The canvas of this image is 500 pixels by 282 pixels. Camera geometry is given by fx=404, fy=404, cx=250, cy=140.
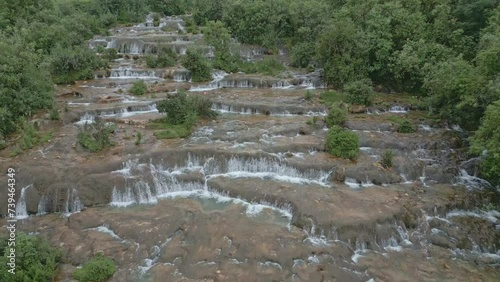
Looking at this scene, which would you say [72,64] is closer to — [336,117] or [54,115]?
[54,115]

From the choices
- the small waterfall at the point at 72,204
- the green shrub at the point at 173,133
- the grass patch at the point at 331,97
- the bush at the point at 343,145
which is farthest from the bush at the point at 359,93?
the small waterfall at the point at 72,204

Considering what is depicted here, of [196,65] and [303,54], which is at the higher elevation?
[303,54]

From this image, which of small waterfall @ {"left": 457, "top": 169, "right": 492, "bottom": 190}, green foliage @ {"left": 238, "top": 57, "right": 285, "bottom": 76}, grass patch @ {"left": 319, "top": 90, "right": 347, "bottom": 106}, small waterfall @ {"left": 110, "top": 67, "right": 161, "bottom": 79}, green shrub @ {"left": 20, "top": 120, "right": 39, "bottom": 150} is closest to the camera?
small waterfall @ {"left": 457, "top": 169, "right": 492, "bottom": 190}

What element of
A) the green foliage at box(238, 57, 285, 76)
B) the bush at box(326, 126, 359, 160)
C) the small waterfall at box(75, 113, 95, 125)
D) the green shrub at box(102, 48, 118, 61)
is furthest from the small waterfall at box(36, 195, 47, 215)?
the green shrub at box(102, 48, 118, 61)

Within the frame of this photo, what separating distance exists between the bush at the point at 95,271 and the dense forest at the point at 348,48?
983cm

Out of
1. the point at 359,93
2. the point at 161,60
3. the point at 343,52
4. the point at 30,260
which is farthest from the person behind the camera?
the point at 161,60

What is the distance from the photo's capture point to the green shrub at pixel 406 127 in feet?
66.8

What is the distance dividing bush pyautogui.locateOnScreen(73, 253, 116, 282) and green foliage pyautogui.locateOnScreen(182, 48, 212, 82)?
1841 centimetres

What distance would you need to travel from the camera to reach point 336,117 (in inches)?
809

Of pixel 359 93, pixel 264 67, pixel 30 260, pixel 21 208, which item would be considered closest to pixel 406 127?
pixel 359 93

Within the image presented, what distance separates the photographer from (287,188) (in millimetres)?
15727

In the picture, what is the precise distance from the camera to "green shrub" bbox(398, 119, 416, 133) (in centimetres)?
2038

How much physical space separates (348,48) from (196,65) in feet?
33.8

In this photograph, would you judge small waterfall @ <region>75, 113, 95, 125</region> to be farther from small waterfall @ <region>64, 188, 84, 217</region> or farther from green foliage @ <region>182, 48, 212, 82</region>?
green foliage @ <region>182, 48, 212, 82</region>
